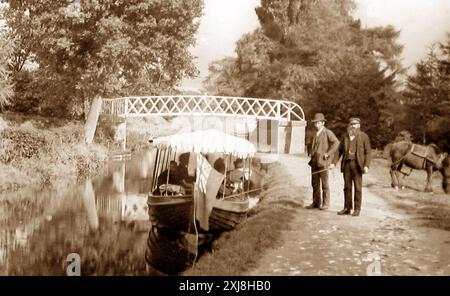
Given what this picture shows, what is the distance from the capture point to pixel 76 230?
37.6ft

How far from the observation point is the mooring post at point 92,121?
63.3 feet

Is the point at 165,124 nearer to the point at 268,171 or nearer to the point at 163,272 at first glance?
the point at 268,171

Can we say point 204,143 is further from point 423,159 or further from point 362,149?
point 423,159

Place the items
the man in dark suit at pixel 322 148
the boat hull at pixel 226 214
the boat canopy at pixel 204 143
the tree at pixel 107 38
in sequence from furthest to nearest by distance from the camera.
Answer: the tree at pixel 107 38 → the boat canopy at pixel 204 143 → the boat hull at pixel 226 214 → the man in dark suit at pixel 322 148

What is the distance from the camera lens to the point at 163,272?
1000 centimetres

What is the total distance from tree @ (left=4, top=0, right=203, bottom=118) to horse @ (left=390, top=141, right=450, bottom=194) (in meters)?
8.17

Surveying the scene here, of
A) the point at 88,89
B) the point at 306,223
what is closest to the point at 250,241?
the point at 306,223

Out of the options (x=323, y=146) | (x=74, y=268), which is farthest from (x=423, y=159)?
(x=74, y=268)

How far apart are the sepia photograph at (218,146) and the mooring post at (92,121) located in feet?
0.43

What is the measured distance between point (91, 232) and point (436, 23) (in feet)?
28.7

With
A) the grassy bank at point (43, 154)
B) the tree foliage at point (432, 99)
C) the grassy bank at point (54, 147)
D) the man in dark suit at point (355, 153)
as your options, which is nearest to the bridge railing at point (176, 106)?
the grassy bank at point (54, 147)

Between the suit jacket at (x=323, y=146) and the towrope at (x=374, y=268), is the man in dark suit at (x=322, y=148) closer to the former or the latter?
the suit jacket at (x=323, y=146)

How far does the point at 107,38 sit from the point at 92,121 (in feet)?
11.6

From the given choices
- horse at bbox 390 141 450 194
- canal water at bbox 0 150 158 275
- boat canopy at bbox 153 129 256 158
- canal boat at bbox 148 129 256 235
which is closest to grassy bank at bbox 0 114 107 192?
canal water at bbox 0 150 158 275
